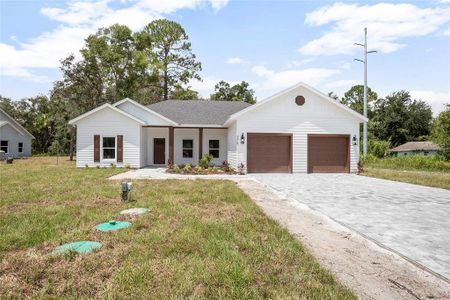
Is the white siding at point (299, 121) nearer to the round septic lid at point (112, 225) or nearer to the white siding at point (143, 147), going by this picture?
the white siding at point (143, 147)

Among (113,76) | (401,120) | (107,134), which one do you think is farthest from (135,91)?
(401,120)

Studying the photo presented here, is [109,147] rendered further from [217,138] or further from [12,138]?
[12,138]

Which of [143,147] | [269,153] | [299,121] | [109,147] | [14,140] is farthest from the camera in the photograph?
[14,140]

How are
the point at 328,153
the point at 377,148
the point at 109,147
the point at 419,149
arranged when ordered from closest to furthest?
the point at 328,153 < the point at 109,147 < the point at 377,148 < the point at 419,149

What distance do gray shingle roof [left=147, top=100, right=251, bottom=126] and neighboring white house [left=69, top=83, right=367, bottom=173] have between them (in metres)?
0.43

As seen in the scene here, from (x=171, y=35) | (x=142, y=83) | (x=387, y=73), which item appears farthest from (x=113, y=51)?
(x=387, y=73)

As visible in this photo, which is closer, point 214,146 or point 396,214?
point 396,214

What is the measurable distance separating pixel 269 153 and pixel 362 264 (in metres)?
13.9

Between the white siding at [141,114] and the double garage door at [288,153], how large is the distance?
6596 millimetres

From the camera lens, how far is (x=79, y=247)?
15.3 feet

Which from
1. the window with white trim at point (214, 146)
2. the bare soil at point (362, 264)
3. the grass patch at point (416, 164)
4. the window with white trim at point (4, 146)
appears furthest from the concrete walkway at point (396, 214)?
the window with white trim at point (4, 146)

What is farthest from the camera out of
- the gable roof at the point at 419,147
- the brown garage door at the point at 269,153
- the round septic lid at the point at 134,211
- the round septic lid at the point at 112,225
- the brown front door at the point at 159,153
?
the gable roof at the point at 419,147

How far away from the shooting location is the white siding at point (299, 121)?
17594 millimetres

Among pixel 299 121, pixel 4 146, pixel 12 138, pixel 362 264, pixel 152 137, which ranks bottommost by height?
pixel 362 264
